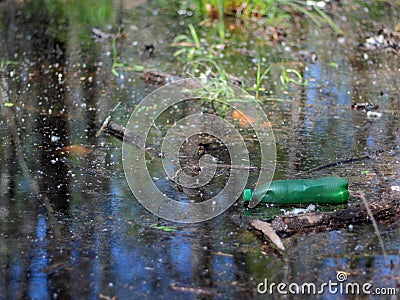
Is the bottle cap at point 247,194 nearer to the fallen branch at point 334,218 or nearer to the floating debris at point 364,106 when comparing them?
the fallen branch at point 334,218

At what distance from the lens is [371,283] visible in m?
2.63

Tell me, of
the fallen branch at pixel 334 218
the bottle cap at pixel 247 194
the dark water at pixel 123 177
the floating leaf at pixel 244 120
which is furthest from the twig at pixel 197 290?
the floating leaf at pixel 244 120

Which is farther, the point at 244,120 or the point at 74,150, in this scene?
the point at 244,120

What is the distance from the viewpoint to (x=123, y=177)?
12.0 ft

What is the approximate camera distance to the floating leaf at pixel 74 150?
3961mm

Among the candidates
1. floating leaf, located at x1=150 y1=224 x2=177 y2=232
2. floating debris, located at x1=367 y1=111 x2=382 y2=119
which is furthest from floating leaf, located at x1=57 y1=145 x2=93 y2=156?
floating debris, located at x1=367 y1=111 x2=382 y2=119

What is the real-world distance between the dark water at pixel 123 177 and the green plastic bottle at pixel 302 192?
0.13 metres

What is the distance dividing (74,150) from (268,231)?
146cm

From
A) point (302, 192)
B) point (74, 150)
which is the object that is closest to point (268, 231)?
point (302, 192)

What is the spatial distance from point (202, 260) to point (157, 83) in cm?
276

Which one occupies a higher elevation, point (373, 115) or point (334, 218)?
point (373, 115)

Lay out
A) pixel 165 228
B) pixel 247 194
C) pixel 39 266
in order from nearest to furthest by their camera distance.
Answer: pixel 39 266
pixel 165 228
pixel 247 194

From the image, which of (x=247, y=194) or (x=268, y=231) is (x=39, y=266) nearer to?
(x=268, y=231)

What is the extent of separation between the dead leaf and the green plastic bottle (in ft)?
0.94
